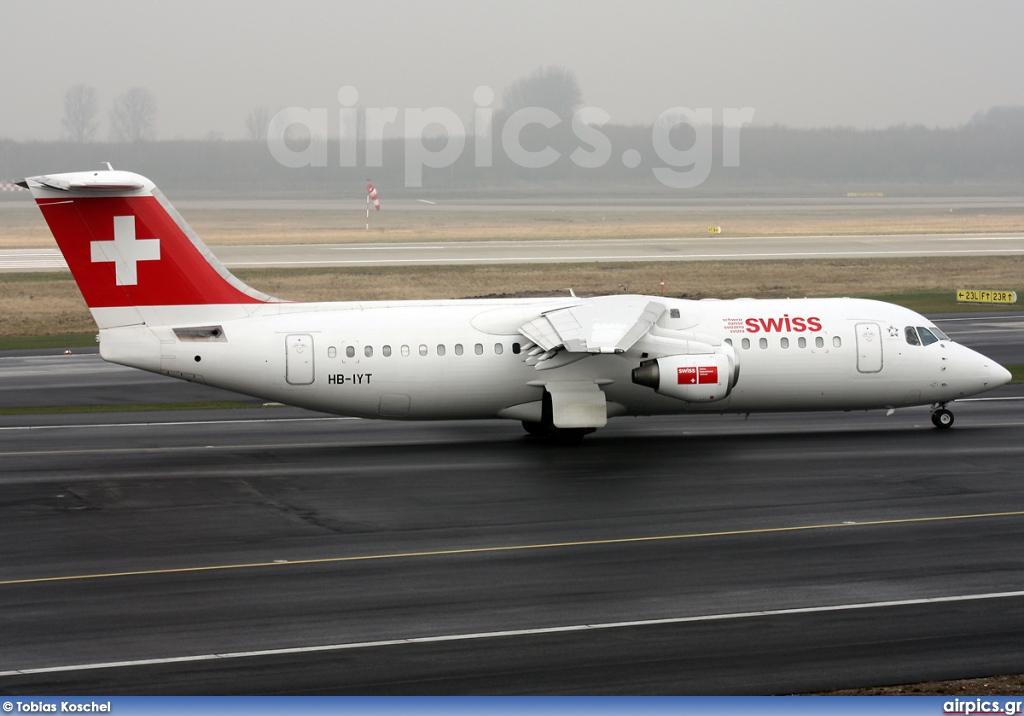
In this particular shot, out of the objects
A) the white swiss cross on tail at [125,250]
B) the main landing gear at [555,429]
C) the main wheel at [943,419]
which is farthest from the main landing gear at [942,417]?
the white swiss cross on tail at [125,250]

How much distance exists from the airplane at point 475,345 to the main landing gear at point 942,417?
0.15ft

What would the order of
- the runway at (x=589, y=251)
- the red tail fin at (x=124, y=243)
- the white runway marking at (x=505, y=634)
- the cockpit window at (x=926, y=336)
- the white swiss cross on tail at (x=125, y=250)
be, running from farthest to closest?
the runway at (x=589, y=251) < the cockpit window at (x=926, y=336) < the white swiss cross on tail at (x=125, y=250) < the red tail fin at (x=124, y=243) < the white runway marking at (x=505, y=634)

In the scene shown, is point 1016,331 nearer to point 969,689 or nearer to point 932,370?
point 932,370

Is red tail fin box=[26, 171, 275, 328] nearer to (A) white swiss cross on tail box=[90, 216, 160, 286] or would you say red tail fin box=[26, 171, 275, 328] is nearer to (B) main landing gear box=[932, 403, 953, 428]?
(A) white swiss cross on tail box=[90, 216, 160, 286]

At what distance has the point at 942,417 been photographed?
100 ft

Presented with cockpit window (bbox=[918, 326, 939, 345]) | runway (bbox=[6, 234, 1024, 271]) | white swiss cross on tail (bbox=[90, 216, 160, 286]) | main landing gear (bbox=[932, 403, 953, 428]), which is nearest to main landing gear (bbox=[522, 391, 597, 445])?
cockpit window (bbox=[918, 326, 939, 345])

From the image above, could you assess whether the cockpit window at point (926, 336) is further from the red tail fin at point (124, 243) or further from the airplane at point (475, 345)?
the red tail fin at point (124, 243)

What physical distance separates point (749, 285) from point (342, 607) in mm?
48404

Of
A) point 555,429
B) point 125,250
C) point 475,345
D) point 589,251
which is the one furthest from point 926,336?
point 589,251

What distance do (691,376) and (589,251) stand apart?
53.5 m

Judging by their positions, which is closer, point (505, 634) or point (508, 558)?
point (505, 634)

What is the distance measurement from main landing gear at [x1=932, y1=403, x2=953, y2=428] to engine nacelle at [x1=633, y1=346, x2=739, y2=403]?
6759 mm

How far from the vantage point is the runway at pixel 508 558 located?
14656 millimetres

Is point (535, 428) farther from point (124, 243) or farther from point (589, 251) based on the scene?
point (589, 251)
